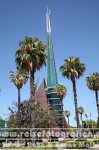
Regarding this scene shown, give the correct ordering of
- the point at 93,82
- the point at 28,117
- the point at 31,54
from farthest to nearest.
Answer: the point at 93,82 → the point at 28,117 → the point at 31,54

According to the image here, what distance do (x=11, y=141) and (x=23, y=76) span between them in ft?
57.1

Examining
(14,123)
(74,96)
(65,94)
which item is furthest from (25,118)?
(65,94)

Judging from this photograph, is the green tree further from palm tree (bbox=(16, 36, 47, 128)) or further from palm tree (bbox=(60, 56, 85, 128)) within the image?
palm tree (bbox=(16, 36, 47, 128))

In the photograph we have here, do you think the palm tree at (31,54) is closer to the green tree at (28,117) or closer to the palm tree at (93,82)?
the green tree at (28,117)

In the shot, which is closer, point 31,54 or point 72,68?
point 31,54

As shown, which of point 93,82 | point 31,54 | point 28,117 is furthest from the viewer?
point 93,82

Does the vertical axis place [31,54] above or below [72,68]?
below

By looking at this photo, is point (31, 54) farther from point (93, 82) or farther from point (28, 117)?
point (93, 82)

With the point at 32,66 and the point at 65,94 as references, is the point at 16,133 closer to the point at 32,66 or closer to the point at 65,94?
the point at 32,66

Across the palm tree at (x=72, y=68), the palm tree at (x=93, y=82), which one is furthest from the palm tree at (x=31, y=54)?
the palm tree at (x=93, y=82)

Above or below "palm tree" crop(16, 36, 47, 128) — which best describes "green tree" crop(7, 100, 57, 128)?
below

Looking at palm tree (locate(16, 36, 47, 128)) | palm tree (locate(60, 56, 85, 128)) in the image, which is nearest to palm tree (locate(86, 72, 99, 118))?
palm tree (locate(60, 56, 85, 128))

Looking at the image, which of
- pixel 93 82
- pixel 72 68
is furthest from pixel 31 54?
pixel 93 82

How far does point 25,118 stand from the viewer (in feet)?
195
